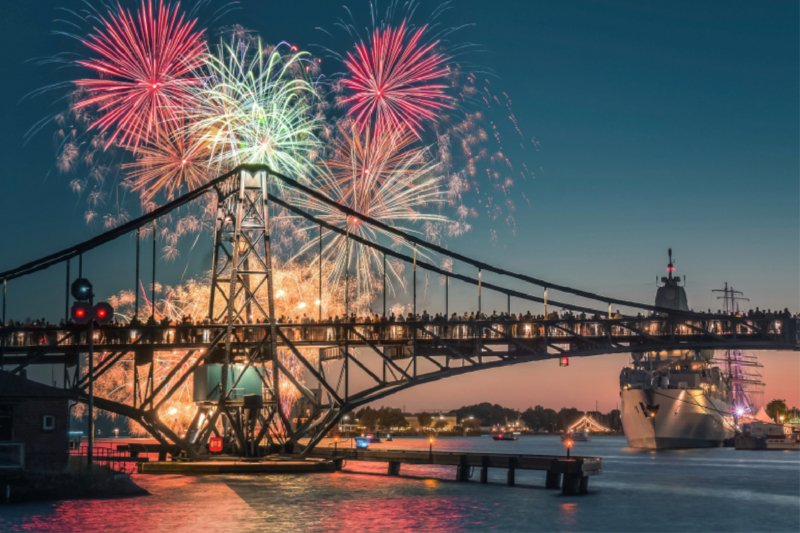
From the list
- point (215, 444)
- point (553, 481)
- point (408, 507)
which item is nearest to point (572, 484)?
point (553, 481)

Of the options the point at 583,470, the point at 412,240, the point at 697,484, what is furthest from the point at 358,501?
the point at 697,484

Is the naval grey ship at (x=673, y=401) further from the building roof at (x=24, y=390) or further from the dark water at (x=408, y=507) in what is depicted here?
the building roof at (x=24, y=390)

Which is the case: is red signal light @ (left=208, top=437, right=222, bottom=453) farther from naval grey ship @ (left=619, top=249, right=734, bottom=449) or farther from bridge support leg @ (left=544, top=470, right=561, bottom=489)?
naval grey ship @ (left=619, top=249, right=734, bottom=449)

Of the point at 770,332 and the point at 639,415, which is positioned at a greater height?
the point at 770,332

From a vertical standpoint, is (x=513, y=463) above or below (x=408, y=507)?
above

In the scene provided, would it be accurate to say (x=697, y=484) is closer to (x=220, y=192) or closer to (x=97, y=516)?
(x=220, y=192)

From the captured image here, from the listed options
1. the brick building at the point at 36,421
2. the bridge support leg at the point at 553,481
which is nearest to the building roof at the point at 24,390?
the brick building at the point at 36,421

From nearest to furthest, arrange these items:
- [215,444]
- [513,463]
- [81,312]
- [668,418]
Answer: [81,312] < [513,463] < [215,444] < [668,418]

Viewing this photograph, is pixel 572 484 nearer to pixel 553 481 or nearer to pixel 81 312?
pixel 553 481
